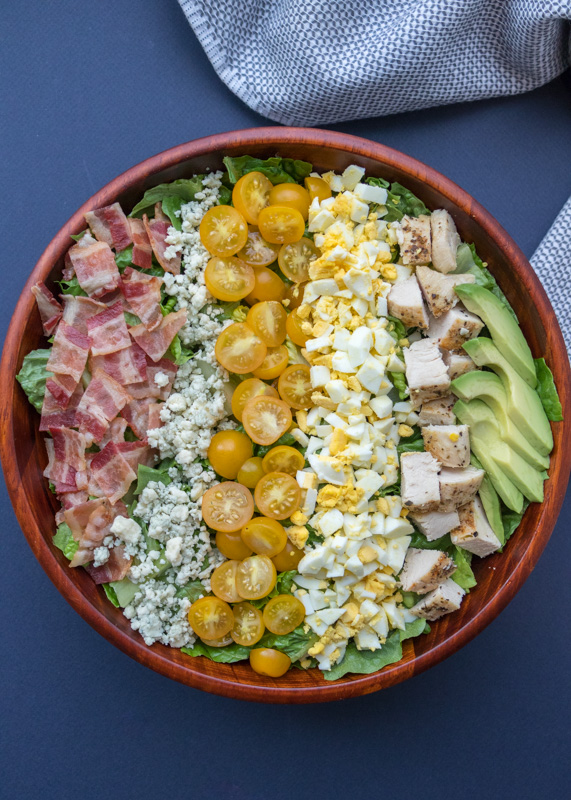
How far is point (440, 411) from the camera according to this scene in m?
2.32

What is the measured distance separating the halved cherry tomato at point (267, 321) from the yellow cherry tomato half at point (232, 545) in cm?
74

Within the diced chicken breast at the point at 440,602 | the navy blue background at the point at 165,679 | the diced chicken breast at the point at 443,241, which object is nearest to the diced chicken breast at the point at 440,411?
the diced chicken breast at the point at 443,241

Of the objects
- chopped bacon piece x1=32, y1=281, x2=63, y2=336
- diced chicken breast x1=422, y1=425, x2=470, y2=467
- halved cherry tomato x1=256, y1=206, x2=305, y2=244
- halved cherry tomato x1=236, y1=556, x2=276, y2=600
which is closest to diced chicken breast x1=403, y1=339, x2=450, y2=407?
diced chicken breast x1=422, y1=425, x2=470, y2=467

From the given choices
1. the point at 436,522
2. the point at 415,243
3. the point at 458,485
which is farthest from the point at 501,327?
the point at 436,522

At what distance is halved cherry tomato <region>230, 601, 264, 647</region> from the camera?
2348 millimetres

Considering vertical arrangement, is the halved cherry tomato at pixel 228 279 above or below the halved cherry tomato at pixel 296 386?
above

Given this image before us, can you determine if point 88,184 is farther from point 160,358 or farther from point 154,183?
point 160,358

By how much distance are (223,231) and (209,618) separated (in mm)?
1457

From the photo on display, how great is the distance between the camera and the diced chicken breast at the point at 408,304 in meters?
2.30

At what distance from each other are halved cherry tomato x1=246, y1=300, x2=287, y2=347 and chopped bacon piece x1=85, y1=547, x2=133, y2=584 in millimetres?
963

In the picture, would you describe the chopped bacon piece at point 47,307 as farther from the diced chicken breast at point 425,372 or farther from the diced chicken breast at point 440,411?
the diced chicken breast at point 440,411

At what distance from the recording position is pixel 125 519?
7.36 feet

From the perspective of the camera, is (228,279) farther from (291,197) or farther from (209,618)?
(209,618)

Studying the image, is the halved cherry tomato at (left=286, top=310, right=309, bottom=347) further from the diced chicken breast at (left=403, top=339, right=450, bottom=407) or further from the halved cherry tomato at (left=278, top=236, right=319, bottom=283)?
the diced chicken breast at (left=403, top=339, right=450, bottom=407)
